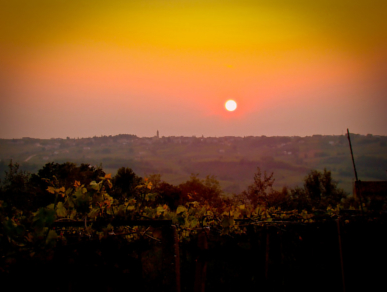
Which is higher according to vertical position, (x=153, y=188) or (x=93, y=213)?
(x=93, y=213)

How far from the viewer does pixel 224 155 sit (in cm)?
10731

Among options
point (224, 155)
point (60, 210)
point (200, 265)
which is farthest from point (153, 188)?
point (224, 155)

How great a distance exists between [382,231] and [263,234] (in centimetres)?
374

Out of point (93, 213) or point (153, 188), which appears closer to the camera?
point (93, 213)

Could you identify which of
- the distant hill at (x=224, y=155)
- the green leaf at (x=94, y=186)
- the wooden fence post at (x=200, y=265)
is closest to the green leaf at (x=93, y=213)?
the green leaf at (x=94, y=186)

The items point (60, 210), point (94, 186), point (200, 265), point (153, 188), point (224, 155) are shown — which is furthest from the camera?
point (224, 155)

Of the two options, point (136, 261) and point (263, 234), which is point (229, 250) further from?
point (263, 234)

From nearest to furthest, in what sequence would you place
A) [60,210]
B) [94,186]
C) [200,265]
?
[60,210]
[94,186]
[200,265]

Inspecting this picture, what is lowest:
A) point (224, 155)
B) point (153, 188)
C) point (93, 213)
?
point (153, 188)

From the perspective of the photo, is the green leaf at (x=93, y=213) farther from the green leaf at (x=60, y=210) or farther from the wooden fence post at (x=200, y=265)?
the wooden fence post at (x=200, y=265)

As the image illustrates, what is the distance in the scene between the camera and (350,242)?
8.13 meters

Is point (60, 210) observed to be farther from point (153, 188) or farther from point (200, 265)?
point (153, 188)

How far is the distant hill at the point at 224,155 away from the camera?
3538 inches

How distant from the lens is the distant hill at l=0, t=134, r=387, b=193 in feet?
295
